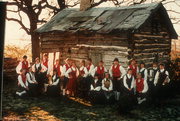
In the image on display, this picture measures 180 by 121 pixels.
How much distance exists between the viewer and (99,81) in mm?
10695

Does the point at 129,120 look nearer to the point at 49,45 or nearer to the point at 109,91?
the point at 109,91

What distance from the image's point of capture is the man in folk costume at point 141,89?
1009 cm

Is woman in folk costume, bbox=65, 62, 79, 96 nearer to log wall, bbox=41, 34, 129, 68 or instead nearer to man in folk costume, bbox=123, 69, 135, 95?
log wall, bbox=41, 34, 129, 68

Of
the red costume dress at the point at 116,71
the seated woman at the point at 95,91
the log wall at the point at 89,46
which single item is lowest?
the seated woman at the point at 95,91

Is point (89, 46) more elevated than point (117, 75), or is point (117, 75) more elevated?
point (89, 46)

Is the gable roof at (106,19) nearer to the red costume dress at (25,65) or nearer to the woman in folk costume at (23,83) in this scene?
the red costume dress at (25,65)

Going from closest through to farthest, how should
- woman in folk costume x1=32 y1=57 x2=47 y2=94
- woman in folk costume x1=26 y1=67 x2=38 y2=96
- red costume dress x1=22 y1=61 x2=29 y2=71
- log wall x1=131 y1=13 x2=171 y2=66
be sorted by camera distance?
woman in folk costume x1=26 y1=67 x2=38 y2=96, woman in folk costume x1=32 y1=57 x2=47 y2=94, red costume dress x1=22 y1=61 x2=29 y2=71, log wall x1=131 y1=13 x2=171 y2=66

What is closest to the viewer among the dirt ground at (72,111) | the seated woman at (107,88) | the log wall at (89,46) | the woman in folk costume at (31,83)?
the dirt ground at (72,111)

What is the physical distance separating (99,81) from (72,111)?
2322mm

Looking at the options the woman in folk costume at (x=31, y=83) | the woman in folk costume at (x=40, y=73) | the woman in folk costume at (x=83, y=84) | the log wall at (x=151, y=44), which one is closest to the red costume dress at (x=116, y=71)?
the woman in folk costume at (x=83, y=84)

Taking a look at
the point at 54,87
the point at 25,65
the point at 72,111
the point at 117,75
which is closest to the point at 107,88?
the point at 117,75

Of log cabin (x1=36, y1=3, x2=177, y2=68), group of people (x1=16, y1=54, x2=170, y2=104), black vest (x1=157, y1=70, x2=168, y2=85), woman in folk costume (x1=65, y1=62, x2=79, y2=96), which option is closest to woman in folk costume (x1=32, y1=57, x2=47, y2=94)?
group of people (x1=16, y1=54, x2=170, y2=104)

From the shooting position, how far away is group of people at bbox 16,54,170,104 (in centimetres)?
1016

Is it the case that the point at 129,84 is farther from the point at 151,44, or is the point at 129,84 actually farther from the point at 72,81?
the point at 151,44
